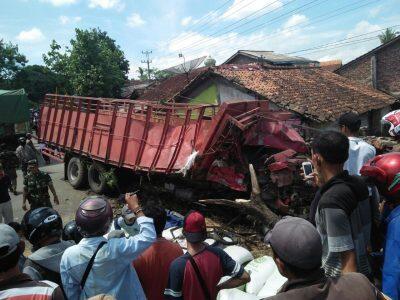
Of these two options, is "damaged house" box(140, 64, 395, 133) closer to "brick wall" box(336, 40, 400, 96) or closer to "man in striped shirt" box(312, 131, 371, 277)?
"brick wall" box(336, 40, 400, 96)

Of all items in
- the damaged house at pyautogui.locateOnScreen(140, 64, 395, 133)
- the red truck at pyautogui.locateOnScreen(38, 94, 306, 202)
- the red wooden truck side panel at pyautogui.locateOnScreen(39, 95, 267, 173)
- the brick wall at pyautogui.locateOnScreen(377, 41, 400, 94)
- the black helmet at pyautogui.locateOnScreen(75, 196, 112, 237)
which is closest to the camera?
the black helmet at pyautogui.locateOnScreen(75, 196, 112, 237)

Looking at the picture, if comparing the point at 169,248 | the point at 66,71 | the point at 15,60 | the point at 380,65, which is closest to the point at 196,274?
the point at 169,248

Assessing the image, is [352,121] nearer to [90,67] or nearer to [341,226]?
[341,226]

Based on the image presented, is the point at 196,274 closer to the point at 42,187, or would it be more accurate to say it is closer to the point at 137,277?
the point at 137,277

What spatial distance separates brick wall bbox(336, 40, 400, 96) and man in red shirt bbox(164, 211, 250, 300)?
925 inches

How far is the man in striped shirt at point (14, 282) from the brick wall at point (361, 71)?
81.2ft

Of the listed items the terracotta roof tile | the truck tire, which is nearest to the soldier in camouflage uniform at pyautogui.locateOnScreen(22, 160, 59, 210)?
the truck tire

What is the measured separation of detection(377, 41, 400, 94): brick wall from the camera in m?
22.3

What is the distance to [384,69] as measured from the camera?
22.8 meters

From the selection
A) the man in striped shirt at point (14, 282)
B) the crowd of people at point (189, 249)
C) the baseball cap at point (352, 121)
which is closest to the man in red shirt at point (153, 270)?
the crowd of people at point (189, 249)

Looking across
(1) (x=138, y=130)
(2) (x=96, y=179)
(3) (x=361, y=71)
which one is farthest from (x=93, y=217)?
(3) (x=361, y=71)

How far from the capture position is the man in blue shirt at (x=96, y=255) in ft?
7.36

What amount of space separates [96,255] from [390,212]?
1.81m

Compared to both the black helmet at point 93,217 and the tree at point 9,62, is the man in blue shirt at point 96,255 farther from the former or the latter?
the tree at point 9,62
